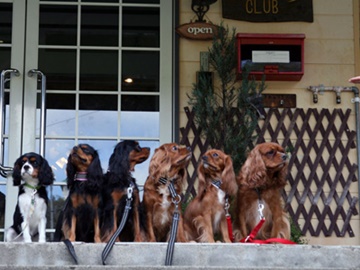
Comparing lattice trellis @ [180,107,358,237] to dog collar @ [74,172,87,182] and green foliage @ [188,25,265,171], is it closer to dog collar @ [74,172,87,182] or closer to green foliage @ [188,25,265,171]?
green foliage @ [188,25,265,171]

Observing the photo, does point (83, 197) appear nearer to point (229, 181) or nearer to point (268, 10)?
point (229, 181)

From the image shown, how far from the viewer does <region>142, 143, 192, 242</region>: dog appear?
487cm

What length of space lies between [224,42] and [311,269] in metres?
3.59

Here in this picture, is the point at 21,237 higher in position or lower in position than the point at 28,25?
lower

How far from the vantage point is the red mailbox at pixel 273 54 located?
705cm

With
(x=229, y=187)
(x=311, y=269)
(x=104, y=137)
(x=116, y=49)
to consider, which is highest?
(x=116, y=49)

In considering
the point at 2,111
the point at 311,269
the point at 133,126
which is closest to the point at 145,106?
the point at 133,126

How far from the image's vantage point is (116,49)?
7.32 m

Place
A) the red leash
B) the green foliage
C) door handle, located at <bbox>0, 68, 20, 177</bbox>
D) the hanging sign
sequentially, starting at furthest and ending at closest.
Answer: the hanging sign
door handle, located at <bbox>0, 68, 20, 177</bbox>
the green foliage
the red leash

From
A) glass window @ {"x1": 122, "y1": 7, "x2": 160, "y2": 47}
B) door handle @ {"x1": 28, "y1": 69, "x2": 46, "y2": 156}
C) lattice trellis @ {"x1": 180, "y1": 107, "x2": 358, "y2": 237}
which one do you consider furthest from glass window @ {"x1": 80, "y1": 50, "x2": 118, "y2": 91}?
lattice trellis @ {"x1": 180, "y1": 107, "x2": 358, "y2": 237}

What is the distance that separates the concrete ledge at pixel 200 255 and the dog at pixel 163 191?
1.77 feet

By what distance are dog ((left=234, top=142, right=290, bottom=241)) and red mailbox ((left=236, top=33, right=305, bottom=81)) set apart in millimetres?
2106

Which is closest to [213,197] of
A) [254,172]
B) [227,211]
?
[227,211]

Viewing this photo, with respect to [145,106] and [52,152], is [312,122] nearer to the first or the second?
[145,106]
